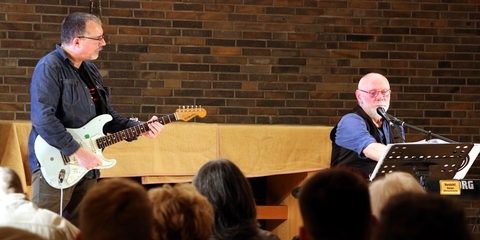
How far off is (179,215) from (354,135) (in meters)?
2.77

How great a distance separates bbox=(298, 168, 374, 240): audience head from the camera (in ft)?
5.61

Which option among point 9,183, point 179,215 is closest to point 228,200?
point 179,215

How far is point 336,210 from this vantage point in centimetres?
171

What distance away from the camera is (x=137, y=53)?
6277 millimetres

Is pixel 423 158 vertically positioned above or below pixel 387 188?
below

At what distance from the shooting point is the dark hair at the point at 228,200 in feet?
7.87

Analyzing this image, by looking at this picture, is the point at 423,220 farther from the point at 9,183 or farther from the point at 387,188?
the point at 9,183

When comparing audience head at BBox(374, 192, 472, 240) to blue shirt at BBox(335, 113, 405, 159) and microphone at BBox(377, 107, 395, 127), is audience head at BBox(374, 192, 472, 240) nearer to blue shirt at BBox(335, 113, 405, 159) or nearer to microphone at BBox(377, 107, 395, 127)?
microphone at BBox(377, 107, 395, 127)

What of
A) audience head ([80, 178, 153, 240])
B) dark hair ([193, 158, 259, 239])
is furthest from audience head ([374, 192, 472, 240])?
dark hair ([193, 158, 259, 239])

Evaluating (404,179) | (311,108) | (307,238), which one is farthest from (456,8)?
(307,238)

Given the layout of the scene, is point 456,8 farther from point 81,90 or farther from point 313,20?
point 81,90


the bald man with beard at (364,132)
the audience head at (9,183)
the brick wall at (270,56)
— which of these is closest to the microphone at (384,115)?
the bald man with beard at (364,132)

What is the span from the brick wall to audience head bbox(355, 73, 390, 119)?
1.73 metres

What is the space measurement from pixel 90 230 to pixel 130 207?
0.42 ft
